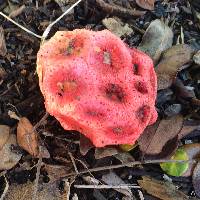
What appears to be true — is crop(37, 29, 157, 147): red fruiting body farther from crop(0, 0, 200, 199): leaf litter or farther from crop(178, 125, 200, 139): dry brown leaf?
crop(178, 125, 200, 139): dry brown leaf

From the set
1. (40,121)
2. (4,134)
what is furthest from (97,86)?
(4,134)

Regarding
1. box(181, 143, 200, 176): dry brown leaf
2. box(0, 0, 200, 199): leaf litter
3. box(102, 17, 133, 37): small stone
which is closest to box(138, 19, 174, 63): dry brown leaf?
box(0, 0, 200, 199): leaf litter

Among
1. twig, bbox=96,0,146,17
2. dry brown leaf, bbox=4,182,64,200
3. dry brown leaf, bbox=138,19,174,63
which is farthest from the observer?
twig, bbox=96,0,146,17

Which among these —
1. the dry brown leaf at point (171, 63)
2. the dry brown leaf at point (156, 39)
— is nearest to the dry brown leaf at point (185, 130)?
the dry brown leaf at point (171, 63)

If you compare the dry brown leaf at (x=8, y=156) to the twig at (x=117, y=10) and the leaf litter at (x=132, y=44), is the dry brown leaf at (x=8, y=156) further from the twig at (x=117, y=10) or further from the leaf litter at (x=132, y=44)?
the twig at (x=117, y=10)

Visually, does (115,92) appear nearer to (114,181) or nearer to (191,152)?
(114,181)

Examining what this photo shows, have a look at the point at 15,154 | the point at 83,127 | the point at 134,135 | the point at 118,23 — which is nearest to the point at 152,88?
the point at 134,135

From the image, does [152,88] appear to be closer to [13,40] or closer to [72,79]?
[72,79]
